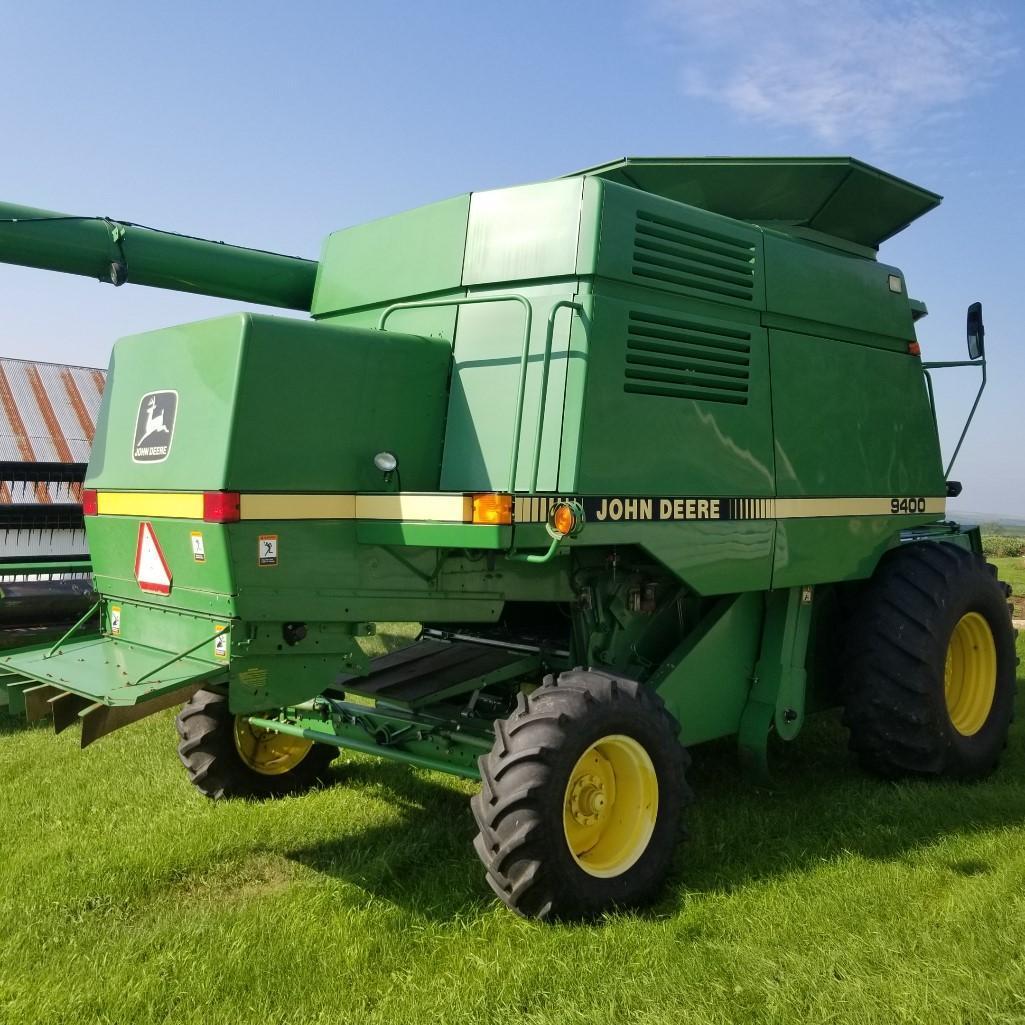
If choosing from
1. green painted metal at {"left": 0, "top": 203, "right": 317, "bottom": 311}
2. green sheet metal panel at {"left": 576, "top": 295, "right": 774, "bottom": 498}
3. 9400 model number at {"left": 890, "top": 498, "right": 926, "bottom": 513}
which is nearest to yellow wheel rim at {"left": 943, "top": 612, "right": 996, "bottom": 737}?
9400 model number at {"left": 890, "top": 498, "right": 926, "bottom": 513}

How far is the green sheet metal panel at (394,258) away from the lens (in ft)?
15.3

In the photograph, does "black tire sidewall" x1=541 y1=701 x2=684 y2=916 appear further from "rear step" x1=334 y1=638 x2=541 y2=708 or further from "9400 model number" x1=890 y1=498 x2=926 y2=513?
"9400 model number" x1=890 y1=498 x2=926 y2=513

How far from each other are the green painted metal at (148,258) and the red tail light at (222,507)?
1.67 m

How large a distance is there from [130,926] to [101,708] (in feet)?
2.83

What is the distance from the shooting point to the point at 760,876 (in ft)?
14.0

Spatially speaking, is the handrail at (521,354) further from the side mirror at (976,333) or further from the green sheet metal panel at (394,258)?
the side mirror at (976,333)

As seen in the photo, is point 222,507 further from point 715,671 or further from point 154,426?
point 715,671

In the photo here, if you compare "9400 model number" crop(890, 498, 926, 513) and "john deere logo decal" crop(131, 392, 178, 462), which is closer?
"john deere logo decal" crop(131, 392, 178, 462)

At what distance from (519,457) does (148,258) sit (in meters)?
2.21

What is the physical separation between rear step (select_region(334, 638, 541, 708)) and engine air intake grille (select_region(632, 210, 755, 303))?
1.90 m

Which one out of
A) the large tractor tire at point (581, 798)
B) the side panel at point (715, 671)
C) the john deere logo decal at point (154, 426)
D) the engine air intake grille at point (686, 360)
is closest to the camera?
the large tractor tire at point (581, 798)

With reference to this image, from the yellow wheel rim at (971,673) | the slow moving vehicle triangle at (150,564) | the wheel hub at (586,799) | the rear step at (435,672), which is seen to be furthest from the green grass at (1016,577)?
the slow moving vehicle triangle at (150,564)

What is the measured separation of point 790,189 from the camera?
562 cm

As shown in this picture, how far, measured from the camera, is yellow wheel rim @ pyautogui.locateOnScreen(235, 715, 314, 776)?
5465 mm
